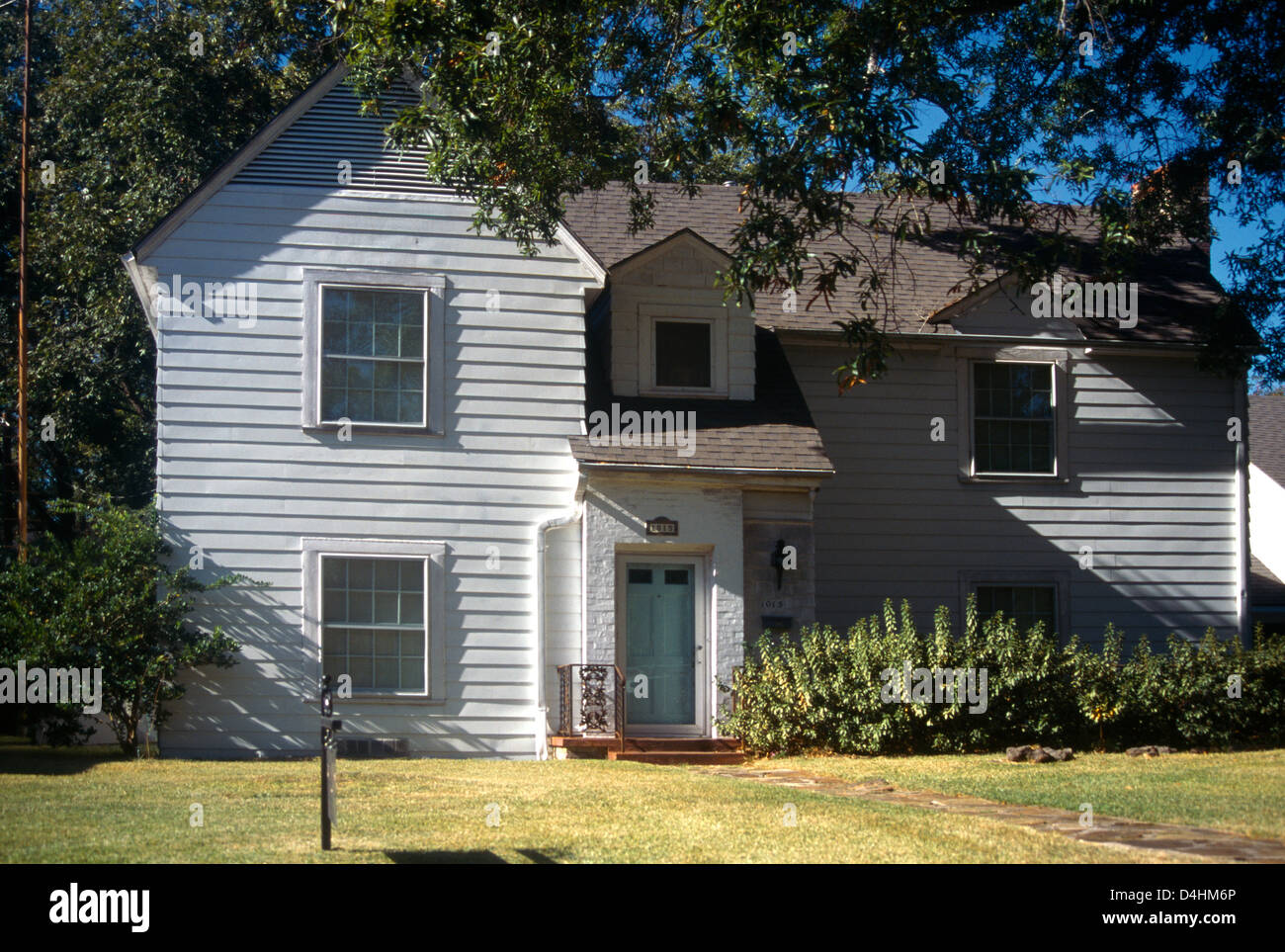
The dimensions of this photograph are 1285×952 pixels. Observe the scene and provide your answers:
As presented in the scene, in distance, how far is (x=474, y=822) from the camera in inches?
358

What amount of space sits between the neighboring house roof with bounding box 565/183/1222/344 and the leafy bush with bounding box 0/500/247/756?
690 cm

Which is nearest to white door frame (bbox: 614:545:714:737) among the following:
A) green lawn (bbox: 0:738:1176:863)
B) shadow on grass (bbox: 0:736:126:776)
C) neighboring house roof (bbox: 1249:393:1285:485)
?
green lawn (bbox: 0:738:1176:863)

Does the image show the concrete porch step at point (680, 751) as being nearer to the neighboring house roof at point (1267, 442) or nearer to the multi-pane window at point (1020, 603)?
the multi-pane window at point (1020, 603)

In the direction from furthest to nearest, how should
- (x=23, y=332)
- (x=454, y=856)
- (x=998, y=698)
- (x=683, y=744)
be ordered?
(x=23, y=332) → (x=683, y=744) → (x=998, y=698) → (x=454, y=856)

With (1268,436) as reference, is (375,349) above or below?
below

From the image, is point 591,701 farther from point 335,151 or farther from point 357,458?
point 335,151

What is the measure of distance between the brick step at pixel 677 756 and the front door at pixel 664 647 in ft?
2.78

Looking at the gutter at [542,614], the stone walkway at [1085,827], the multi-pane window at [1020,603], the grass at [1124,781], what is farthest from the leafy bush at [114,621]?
the multi-pane window at [1020,603]

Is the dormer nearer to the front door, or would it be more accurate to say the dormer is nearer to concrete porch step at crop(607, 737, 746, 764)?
the front door

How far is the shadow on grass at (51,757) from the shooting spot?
1302cm

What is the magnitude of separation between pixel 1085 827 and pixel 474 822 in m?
4.06

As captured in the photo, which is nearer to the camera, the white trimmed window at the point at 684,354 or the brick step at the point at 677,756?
the brick step at the point at 677,756

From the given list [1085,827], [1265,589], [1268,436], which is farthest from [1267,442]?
[1085,827]
